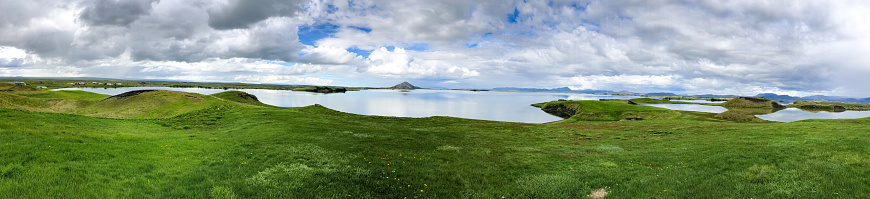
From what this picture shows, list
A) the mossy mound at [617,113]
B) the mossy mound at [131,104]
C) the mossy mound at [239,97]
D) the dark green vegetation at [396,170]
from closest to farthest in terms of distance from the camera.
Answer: the dark green vegetation at [396,170] < the mossy mound at [131,104] < the mossy mound at [617,113] < the mossy mound at [239,97]

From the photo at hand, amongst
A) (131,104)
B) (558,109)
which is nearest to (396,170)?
(131,104)

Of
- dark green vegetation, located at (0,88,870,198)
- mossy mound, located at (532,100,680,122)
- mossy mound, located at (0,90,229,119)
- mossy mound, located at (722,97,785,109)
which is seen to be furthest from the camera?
mossy mound, located at (722,97,785,109)

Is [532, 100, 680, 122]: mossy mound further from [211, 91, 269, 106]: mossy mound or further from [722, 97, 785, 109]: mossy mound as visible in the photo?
[722, 97, 785, 109]: mossy mound

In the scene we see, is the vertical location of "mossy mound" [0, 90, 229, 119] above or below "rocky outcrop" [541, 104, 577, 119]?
above

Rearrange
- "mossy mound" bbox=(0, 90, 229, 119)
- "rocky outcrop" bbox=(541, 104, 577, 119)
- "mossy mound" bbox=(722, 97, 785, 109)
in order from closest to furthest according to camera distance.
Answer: "mossy mound" bbox=(0, 90, 229, 119) < "rocky outcrop" bbox=(541, 104, 577, 119) < "mossy mound" bbox=(722, 97, 785, 109)

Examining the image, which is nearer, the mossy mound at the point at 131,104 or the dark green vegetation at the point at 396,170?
the dark green vegetation at the point at 396,170

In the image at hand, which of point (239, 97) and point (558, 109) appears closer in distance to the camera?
point (239, 97)

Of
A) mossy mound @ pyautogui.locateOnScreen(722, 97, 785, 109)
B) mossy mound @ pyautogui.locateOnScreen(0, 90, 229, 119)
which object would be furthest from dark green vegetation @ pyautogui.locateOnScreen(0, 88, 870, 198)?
mossy mound @ pyautogui.locateOnScreen(722, 97, 785, 109)

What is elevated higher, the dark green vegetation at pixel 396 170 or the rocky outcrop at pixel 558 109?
the dark green vegetation at pixel 396 170

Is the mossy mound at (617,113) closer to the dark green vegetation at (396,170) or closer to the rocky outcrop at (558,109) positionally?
the rocky outcrop at (558,109)

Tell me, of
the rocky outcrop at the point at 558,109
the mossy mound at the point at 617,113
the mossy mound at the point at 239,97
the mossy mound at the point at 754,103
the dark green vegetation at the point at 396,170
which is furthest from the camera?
the mossy mound at the point at 754,103

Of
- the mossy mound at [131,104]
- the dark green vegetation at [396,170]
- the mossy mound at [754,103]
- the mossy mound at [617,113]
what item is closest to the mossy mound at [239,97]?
the mossy mound at [131,104]

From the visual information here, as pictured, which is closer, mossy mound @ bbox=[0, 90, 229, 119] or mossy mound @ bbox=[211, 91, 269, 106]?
mossy mound @ bbox=[0, 90, 229, 119]

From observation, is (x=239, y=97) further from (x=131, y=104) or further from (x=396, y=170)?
(x=396, y=170)
